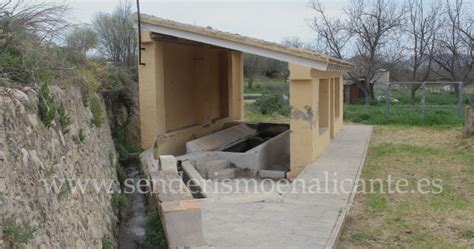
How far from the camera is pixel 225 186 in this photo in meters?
9.69

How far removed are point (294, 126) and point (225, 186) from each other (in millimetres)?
2132

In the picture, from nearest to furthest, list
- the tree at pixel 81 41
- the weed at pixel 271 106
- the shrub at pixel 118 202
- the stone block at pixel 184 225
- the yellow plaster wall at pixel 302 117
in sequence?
the stone block at pixel 184 225 < the shrub at pixel 118 202 < the tree at pixel 81 41 < the yellow plaster wall at pixel 302 117 < the weed at pixel 271 106

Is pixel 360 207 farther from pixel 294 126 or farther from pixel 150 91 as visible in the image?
pixel 150 91

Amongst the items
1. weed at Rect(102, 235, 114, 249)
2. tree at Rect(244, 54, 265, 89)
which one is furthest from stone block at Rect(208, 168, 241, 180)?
tree at Rect(244, 54, 265, 89)

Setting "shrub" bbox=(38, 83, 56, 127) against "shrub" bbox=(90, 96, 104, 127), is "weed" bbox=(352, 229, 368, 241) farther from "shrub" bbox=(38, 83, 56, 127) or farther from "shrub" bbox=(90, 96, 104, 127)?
"shrub" bbox=(90, 96, 104, 127)

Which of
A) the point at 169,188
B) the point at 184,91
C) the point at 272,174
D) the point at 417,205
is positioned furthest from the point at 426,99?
the point at 169,188

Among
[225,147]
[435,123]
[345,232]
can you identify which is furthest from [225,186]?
[435,123]

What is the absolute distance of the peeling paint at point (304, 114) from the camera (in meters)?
10.3

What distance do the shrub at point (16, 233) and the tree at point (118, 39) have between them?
14737 mm

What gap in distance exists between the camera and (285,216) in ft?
21.6

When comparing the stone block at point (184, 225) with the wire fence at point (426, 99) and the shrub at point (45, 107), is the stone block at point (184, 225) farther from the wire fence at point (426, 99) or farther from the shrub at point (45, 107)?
the wire fence at point (426, 99)

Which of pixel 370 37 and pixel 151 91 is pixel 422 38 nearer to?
pixel 370 37

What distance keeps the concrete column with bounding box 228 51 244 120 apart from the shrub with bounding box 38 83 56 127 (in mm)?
12173

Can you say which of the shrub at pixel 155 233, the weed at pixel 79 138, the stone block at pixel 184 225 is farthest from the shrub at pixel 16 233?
the weed at pixel 79 138
